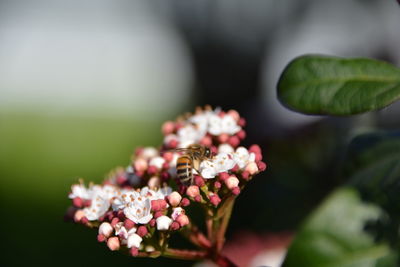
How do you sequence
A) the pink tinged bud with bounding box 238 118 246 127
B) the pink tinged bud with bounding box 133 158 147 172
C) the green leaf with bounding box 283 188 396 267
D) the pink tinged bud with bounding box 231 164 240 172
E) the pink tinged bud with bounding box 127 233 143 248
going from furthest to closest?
the pink tinged bud with bounding box 238 118 246 127 → the pink tinged bud with bounding box 133 158 147 172 → the pink tinged bud with bounding box 231 164 240 172 → the pink tinged bud with bounding box 127 233 143 248 → the green leaf with bounding box 283 188 396 267

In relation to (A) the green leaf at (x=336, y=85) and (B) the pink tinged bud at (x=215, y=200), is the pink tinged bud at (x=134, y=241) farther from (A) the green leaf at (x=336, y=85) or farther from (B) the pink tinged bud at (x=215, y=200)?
(A) the green leaf at (x=336, y=85)

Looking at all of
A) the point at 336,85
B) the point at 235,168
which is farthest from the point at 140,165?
the point at 336,85

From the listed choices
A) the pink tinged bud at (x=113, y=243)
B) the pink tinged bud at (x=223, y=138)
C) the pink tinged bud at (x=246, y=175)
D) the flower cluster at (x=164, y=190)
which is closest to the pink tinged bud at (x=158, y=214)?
the flower cluster at (x=164, y=190)

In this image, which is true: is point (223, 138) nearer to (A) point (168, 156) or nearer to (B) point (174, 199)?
(A) point (168, 156)

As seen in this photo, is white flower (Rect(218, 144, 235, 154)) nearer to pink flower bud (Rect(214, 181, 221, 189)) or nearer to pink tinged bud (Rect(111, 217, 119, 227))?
pink flower bud (Rect(214, 181, 221, 189))

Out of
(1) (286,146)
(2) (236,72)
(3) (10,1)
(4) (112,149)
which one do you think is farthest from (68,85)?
(1) (286,146)

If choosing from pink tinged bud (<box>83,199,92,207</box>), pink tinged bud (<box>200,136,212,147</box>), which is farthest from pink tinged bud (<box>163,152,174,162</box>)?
pink tinged bud (<box>83,199,92,207</box>)

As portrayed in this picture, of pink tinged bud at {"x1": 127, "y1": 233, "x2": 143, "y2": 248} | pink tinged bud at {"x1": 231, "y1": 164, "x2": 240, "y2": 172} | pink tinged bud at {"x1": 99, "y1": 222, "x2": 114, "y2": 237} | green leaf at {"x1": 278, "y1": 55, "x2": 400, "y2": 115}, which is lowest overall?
pink tinged bud at {"x1": 127, "y1": 233, "x2": 143, "y2": 248}
